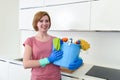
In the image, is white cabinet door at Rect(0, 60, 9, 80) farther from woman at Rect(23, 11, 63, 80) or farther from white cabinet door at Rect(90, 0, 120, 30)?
white cabinet door at Rect(90, 0, 120, 30)

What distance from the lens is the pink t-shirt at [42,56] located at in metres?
1.43

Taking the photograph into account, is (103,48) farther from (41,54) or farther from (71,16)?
(41,54)

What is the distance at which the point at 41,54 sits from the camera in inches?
57.2

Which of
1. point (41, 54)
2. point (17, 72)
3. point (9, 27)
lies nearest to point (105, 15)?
point (41, 54)

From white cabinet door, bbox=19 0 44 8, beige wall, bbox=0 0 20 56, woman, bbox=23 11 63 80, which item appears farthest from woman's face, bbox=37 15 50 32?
beige wall, bbox=0 0 20 56

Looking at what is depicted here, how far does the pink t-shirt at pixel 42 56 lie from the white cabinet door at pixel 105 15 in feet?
2.03

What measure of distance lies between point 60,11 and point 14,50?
4.54 feet

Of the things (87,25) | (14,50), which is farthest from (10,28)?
(87,25)

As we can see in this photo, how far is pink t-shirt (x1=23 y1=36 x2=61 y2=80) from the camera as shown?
1.43 metres

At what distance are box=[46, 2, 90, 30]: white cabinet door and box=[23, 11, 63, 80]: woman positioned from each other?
0.58 metres

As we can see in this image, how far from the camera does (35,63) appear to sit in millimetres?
1379

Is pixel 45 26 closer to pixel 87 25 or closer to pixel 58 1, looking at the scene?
pixel 87 25

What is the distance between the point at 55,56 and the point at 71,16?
2.47ft

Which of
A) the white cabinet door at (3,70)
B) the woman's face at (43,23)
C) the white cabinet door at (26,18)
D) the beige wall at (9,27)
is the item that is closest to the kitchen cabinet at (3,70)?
the white cabinet door at (3,70)
